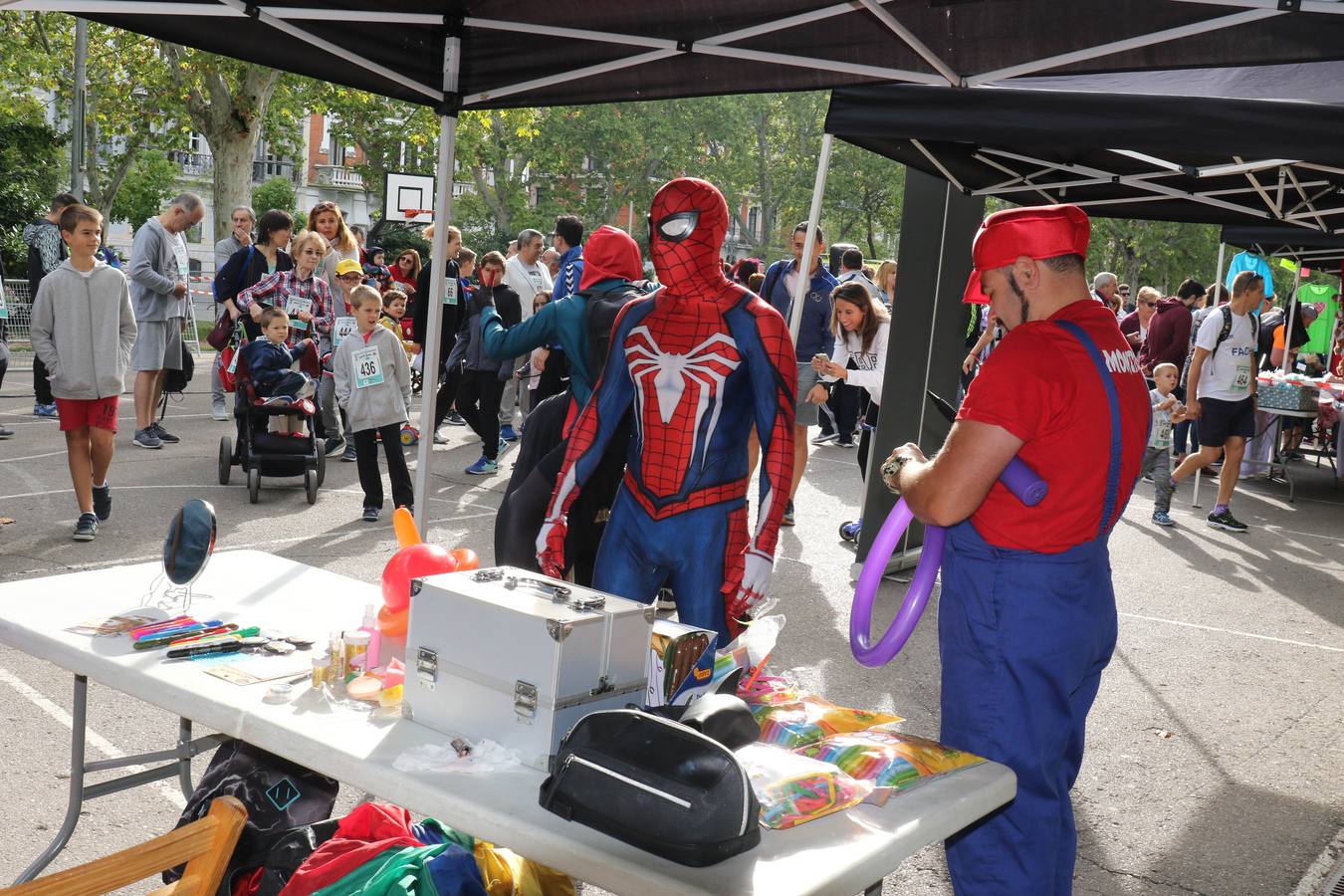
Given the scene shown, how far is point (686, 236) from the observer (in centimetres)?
377

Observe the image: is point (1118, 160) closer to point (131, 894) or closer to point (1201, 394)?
point (1201, 394)

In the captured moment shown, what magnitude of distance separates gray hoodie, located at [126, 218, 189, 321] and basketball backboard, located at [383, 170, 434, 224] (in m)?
9.30

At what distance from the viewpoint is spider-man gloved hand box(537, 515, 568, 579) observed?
12.5 ft

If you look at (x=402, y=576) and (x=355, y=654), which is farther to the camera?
(x=402, y=576)

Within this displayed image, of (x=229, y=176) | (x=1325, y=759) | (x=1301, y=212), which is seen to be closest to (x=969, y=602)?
(x=1325, y=759)

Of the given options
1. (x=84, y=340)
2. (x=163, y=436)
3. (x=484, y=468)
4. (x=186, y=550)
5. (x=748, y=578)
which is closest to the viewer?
(x=186, y=550)

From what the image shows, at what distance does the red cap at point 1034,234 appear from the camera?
288cm

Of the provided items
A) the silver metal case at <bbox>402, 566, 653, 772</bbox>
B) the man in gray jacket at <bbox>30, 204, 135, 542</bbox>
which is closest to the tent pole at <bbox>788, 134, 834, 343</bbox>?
the silver metal case at <bbox>402, 566, 653, 772</bbox>

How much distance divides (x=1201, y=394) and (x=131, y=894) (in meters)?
9.47

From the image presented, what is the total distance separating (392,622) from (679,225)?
1.60 metres

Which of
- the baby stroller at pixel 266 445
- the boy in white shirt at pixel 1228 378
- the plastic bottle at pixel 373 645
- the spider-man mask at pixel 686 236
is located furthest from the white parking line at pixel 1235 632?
the plastic bottle at pixel 373 645

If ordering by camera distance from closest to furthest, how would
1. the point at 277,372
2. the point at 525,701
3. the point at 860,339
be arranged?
the point at 525,701 → the point at 860,339 → the point at 277,372

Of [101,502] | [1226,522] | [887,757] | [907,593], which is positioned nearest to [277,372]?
[101,502]

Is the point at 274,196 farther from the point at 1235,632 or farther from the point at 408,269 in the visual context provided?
the point at 1235,632
